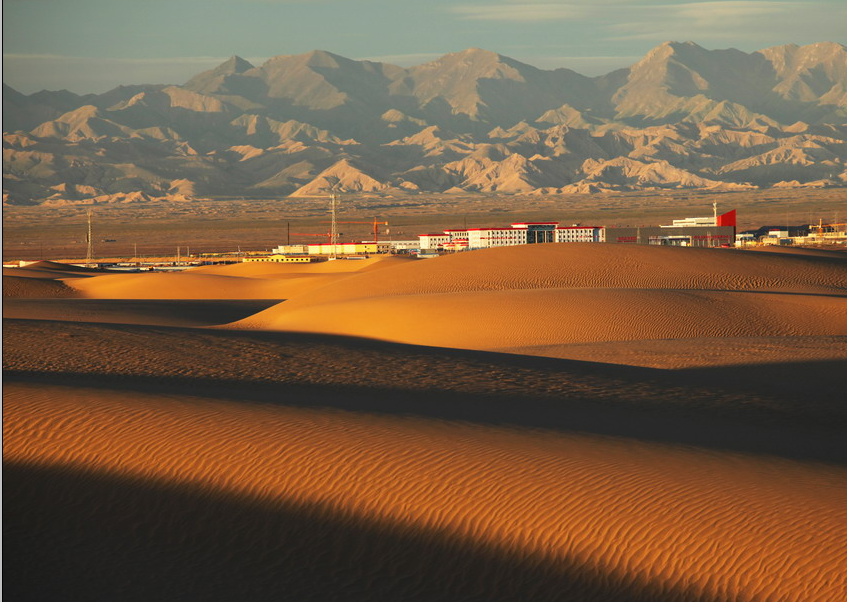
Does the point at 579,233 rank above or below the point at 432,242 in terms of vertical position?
above

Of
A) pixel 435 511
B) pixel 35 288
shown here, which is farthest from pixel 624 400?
pixel 35 288

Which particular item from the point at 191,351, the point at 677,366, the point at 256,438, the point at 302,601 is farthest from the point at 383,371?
the point at 302,601

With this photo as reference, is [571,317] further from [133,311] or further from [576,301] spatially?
[133,311]

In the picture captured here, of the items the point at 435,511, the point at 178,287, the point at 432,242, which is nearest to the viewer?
the point at 435,511

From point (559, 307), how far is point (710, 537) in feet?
69.2

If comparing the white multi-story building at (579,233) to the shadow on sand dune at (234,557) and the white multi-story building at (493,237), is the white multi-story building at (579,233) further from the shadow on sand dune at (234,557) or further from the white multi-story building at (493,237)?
the shadow on sand dune at (234,557)

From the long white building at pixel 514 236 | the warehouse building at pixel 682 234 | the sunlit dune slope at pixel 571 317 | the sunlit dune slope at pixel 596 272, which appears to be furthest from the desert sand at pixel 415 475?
the warehouse building at pixel 682 234

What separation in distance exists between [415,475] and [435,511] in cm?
74

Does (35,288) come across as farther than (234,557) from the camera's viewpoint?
Yes

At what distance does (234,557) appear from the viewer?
10836 millimetres

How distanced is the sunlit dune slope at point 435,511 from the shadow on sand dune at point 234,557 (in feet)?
0.07

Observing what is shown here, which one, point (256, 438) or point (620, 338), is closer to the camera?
point (256, 438)

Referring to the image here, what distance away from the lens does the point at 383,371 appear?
20047 mm

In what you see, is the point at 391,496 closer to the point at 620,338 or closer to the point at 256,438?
the point at 256,438
